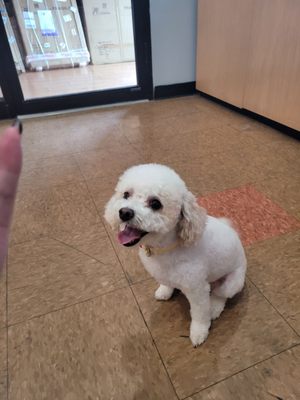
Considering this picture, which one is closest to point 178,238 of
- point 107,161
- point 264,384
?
point 264,384

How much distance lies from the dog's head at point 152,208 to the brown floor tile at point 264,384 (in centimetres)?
43

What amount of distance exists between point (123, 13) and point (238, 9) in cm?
131

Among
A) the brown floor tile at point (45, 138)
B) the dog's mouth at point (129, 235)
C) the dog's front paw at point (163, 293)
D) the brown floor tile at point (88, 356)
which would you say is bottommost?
the brown floor tile at point (45, 138)

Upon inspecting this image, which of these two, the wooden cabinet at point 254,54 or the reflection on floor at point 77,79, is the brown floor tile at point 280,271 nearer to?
the wooden cabinet at point 254,54

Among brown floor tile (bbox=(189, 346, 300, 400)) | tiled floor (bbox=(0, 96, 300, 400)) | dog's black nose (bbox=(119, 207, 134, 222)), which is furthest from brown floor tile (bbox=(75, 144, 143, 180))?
brown floor tile (bbox=(189, 346, 300, 400))

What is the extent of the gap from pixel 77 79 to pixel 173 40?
1317 mm

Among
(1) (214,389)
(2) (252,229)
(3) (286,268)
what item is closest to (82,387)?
(1) (214,389)

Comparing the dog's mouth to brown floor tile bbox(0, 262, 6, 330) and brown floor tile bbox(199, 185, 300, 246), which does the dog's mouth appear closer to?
brown floor tile bbox(0, 262, 6, 330)

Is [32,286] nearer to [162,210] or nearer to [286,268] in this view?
[162,210]

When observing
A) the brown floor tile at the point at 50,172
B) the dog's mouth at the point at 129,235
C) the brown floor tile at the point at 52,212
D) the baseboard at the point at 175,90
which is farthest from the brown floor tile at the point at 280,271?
the baseboard at the point at 175,90

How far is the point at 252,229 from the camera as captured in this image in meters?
1.46

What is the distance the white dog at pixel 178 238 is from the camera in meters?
0.78

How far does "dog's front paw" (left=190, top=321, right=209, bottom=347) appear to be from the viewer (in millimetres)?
995

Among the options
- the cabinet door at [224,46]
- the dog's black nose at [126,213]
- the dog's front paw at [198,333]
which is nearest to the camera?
the dog's black nose at [126,213]
